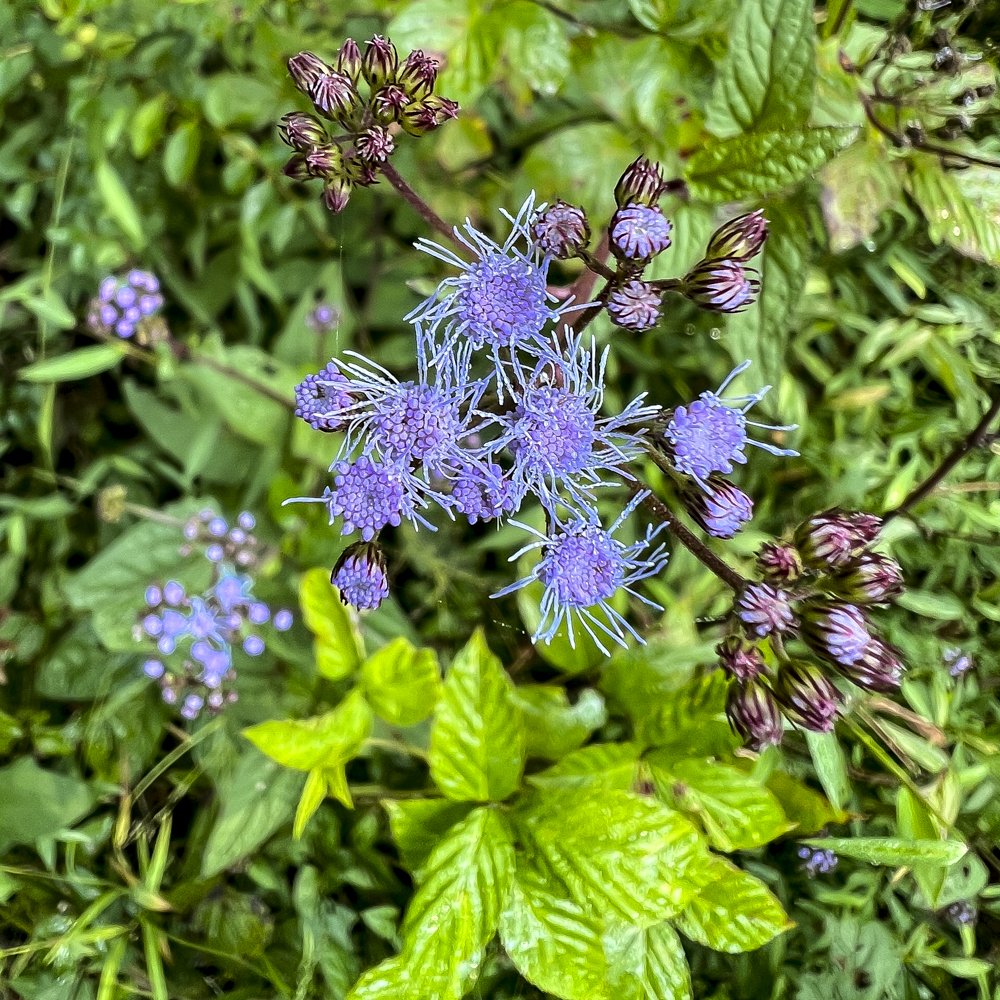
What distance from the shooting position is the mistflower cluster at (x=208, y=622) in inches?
42.4

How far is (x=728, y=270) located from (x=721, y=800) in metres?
0.56

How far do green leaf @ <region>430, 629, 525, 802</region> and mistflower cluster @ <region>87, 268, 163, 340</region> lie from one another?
0.69 m

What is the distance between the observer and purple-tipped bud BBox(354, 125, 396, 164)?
2.40 ft

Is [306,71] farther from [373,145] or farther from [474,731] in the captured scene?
[474,731]

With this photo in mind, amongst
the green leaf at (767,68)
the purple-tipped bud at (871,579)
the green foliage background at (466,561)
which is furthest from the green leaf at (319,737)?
the green leaf at (767,68)

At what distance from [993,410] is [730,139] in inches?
17.8

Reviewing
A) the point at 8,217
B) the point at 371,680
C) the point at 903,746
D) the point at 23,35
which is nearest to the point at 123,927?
the point at 371,680

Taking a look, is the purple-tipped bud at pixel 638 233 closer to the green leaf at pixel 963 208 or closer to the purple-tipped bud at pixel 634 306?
the purple-tipped bud at pixel 634 306

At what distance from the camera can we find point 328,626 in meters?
1.01

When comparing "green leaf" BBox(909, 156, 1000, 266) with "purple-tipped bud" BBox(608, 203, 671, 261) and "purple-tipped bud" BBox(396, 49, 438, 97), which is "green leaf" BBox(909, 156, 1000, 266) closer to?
"purple-tipped bud" BBox(608, 203, 671, 261)

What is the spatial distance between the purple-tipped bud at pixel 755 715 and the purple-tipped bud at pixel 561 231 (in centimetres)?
42

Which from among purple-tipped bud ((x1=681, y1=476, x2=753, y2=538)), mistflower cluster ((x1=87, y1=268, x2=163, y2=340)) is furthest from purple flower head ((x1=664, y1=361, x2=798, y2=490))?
mistflower cluster ((x1=87, y1=268, x2=163, y2=340))

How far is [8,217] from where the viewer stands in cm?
148

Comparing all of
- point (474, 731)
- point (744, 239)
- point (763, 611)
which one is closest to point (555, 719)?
point (474, 731)
